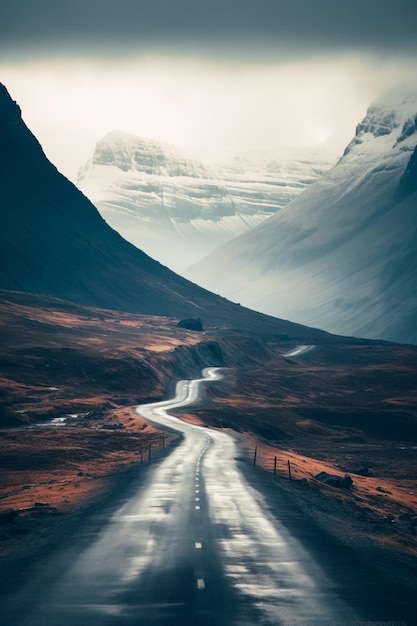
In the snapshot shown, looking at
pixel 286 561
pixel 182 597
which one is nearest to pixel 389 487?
pixel 286 561

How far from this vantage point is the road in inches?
1116

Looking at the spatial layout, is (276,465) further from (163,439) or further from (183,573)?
(183,573)

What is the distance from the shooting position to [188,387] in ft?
565

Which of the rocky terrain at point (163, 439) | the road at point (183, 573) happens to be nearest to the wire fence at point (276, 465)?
the rocky terrain at point (163, 439)

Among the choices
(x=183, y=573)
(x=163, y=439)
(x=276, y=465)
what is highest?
(x=163, y=439)

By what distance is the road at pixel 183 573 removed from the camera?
93.0 feet

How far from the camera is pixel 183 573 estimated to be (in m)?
34.2

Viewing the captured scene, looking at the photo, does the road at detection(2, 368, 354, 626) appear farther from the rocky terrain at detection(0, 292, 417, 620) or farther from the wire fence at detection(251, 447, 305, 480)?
the wire fence at detection(251, 447, 305, 480)

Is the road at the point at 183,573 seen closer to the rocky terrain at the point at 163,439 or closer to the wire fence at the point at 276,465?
the rocky terrain at the point at 163,439

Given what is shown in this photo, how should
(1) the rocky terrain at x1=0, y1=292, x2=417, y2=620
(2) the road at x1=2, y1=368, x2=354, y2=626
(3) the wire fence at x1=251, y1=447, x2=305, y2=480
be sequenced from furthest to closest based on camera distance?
(3) the wire fence at x1=251, y1=447, x2=305, y2=480 < (1) the rocky terrain at x1=0, y1=292, x2=417, y2=620 < (2) the road at x1=2, y1=368, x2=354, y2=626

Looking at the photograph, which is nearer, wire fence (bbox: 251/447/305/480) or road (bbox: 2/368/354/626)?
road (bbox: 2/368/354/626)

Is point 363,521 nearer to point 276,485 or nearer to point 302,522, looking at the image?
point 302,522

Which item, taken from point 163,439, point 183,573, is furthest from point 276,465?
point 183,573

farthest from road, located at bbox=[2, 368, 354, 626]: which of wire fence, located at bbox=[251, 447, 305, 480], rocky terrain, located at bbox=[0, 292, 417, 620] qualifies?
wire fence, located at bbox=[251, 447, 305, 480]
